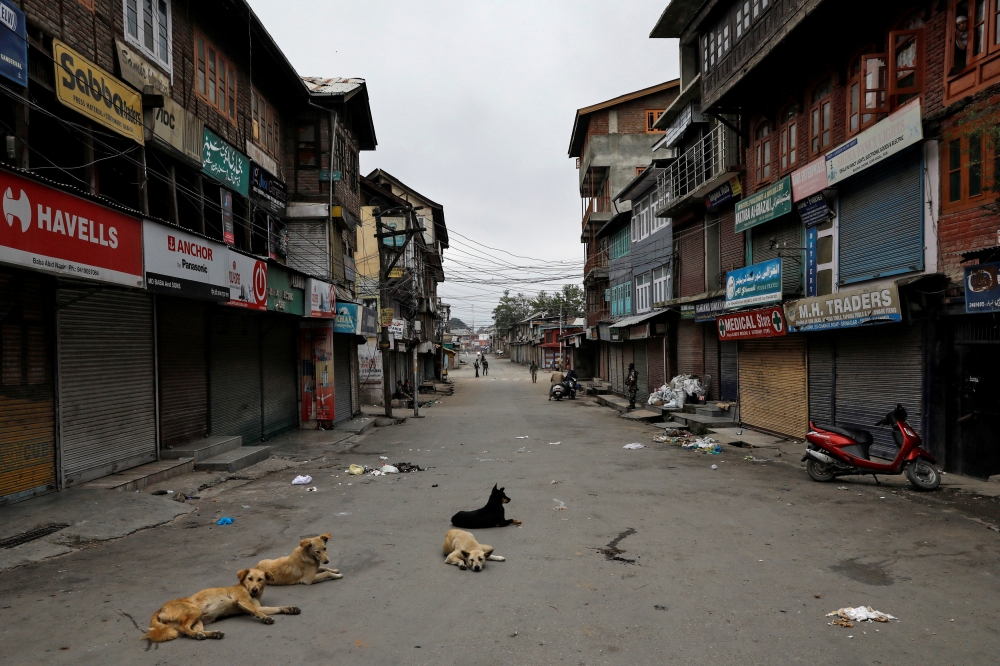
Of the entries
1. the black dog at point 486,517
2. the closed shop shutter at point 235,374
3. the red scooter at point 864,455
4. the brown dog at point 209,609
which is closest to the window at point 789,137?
the red scooter at point 864,455

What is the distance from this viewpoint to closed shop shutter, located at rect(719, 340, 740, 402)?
1936 centimetres

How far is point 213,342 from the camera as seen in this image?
13.3 metres

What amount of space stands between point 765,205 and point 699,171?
6163mm

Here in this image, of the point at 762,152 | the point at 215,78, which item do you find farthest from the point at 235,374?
the point at 762,152

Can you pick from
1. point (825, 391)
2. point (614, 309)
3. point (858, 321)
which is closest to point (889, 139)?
point (858, 321)

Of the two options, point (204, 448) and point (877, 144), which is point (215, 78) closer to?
point (204, 448)

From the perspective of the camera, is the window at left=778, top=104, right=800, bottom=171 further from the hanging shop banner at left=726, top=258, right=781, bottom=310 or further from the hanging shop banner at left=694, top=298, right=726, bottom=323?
the hanging shop banner at left=694, top=298, right=726, bottom=323

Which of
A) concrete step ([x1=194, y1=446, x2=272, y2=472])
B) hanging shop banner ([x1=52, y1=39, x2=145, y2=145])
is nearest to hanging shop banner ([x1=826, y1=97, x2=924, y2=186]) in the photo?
hanging shop banner ([x1=52, y1=39, x2=145, y2=145])

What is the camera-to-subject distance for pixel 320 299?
56.3 feet

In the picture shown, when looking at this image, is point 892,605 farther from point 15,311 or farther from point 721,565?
point 15,311

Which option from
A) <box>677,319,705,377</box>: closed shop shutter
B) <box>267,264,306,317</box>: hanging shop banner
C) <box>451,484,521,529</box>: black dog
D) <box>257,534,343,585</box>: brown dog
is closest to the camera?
<box>257,534,343,585</box>: brown dog

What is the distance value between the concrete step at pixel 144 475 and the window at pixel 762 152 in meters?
15.5

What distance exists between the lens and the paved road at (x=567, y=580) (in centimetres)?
426

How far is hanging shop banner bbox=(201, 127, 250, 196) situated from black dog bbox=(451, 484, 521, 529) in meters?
9.70
